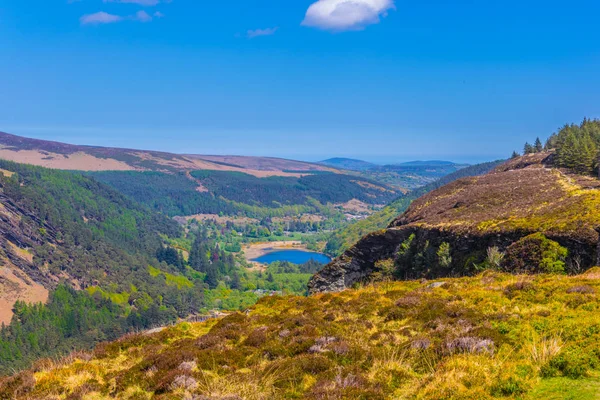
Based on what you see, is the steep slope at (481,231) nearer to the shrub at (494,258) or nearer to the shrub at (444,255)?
the shrub at (444,255)

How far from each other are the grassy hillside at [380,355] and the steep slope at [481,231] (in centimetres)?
820

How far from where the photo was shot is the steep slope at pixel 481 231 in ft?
97.5

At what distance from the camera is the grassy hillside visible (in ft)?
37.8

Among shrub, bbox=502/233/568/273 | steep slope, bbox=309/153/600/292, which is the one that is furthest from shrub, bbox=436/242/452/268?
shrub, bbox=502/233/568/273

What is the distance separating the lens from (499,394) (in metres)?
10.6

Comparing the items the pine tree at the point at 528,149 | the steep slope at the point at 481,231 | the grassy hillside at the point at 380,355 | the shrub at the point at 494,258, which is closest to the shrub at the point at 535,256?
the steep slope at the point at 481,231

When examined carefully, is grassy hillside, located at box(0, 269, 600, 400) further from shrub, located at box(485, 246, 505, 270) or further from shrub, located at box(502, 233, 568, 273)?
shrub, located at box(485, 246, 505, 270)

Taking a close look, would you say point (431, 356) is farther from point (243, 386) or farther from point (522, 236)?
point (522, 236)

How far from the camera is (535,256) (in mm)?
29359

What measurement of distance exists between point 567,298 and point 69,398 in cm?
Result: 2066

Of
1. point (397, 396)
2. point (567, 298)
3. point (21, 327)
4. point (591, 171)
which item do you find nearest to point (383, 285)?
point (567, 298)

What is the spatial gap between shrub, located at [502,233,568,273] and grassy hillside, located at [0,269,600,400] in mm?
5563

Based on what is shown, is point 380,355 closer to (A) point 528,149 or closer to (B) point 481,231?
(B) point 481,231

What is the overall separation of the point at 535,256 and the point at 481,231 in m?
8.06
